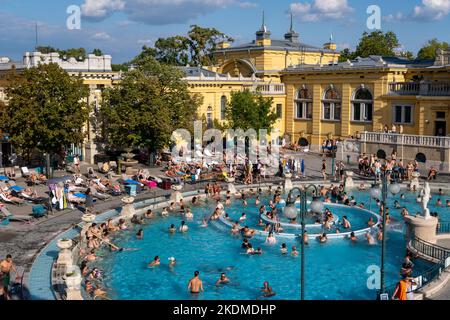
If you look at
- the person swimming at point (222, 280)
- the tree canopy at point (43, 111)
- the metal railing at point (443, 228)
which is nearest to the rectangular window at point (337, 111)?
the tree canopy at point (43, 111)

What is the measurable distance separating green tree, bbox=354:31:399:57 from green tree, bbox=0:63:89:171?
2337 inches

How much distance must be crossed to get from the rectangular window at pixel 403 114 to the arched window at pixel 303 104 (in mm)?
8697

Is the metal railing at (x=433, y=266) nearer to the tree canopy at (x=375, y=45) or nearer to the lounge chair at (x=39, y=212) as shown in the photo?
the lounge chair at (x=39, y=212)

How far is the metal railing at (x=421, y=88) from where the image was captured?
41.4m

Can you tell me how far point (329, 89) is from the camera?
162ft

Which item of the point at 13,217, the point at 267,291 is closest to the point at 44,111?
the point at 13,217

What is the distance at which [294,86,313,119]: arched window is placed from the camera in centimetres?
5150

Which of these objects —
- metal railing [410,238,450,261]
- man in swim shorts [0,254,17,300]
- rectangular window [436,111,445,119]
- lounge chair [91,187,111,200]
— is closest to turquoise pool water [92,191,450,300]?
metal railing [410,238,450,261]

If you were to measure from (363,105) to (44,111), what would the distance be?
1041 inches

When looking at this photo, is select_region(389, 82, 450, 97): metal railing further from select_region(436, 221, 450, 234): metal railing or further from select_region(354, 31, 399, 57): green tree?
select_region(354, 31, 399, 57): green tree

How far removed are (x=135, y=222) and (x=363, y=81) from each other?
2727cm

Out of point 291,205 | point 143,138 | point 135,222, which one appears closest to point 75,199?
point 135,222

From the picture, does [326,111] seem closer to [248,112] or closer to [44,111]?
[248,112]

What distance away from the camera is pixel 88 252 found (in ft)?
71.9
